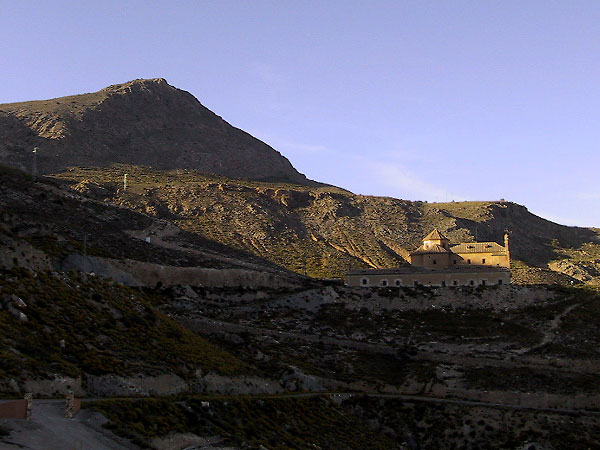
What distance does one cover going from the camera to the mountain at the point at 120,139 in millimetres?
161000

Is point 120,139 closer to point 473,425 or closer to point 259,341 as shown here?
point 259,341

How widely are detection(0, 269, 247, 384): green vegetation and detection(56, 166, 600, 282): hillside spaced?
179ft

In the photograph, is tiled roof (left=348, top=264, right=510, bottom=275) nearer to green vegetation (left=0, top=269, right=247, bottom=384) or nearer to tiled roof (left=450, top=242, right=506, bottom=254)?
tiled roof (left=450, top=242, right=506, bottom=254)

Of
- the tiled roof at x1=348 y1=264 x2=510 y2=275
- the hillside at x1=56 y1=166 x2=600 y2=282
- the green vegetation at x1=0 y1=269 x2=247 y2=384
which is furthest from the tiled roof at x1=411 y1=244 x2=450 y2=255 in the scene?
the green vegetation at x1=0 y1=269 x2=247 y2=384

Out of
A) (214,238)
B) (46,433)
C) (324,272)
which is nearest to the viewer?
(46,433)

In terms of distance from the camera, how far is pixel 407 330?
223 feet

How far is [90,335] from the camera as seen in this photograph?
4222cm

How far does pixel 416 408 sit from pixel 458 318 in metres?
19.4

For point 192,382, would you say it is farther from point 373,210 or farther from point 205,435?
point 373,210

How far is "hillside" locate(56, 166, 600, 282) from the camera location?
12006 centimetres

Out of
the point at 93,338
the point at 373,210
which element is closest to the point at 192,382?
the point at 93,338

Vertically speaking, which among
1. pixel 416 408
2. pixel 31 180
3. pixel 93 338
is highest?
pixel 31 180

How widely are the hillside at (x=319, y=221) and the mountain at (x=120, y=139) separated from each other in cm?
1055

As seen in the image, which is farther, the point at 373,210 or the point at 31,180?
the point at 373,210
